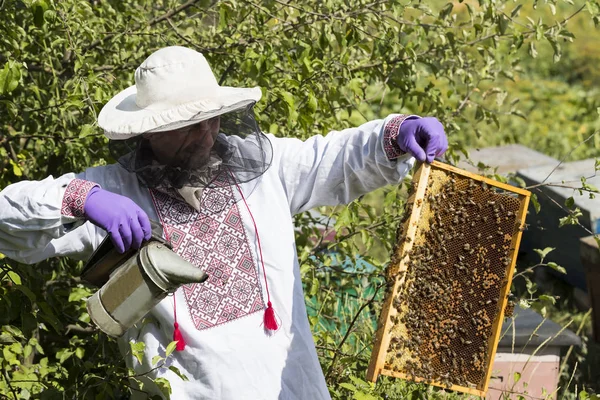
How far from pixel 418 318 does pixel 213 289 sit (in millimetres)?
762

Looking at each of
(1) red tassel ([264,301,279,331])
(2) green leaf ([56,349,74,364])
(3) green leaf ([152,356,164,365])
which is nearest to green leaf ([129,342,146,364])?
(3) green leaf ([152,356,164,365])

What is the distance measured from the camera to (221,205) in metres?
3.02

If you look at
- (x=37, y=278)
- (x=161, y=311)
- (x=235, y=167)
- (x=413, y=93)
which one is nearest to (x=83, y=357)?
(x=37, y=278)

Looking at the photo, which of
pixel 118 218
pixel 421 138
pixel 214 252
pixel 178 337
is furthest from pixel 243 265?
pixel 421 138

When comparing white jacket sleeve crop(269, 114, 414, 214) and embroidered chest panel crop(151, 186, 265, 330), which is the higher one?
white jacket sleeve crop(269, 114, 414, 214)

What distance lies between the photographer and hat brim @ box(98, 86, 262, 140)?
2.80 m

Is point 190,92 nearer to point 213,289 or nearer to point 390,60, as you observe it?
point 213,289

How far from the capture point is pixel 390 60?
15.4 ft

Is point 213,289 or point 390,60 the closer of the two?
point 213,289

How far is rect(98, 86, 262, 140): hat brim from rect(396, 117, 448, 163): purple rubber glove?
20.5 inches

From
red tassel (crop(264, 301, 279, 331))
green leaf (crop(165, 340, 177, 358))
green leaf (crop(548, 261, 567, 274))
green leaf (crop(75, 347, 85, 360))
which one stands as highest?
red tassel (crop(264, 301, 279, 331))

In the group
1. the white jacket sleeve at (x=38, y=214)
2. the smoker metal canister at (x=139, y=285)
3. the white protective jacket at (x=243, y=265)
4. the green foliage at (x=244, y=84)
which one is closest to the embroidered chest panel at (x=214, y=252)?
the white protective jacket at (x=243, y=265)

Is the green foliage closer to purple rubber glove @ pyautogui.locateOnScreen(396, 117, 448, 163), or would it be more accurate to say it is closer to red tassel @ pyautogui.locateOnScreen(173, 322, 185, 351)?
red tassel @ pyautogui.locateOnScreen(173, 322, 185, 351)

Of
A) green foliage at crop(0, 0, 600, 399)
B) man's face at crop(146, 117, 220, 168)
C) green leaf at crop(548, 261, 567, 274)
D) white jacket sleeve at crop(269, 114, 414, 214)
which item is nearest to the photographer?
man's face at crop(146, 117, 220, 168)
